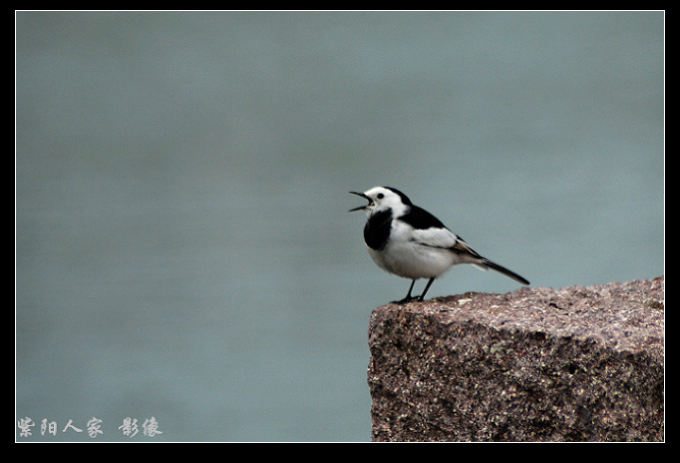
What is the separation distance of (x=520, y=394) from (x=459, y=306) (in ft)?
1.88

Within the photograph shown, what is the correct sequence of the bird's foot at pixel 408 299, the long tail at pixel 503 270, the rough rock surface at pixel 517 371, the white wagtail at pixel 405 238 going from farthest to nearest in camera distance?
the long tail at pixel 503 270
the white wagtail at pixel 405 238
the bird's foot at pixel 408 299
the rough rock surface at pixel 517 371

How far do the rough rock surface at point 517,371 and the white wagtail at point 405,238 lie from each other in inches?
11.5

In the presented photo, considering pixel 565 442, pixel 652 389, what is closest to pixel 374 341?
pixel 565 442

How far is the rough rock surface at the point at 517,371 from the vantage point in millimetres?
3652

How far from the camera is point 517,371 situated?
3.78 meters

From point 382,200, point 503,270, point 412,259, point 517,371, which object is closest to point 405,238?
point 412,259

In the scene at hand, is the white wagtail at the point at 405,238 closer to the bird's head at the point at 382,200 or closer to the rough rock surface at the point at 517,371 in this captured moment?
the bird's head at the point at 382,200

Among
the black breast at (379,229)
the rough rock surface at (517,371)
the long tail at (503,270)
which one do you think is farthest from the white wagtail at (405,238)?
the rough rock surface at (517,371)

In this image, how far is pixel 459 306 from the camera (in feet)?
13.8

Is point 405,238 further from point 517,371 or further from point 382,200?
point 517,371

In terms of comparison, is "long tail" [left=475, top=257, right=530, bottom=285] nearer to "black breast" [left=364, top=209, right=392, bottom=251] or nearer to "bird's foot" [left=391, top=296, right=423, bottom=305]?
"bird's foot" [left=391, top=296, right=423, bottom=305]

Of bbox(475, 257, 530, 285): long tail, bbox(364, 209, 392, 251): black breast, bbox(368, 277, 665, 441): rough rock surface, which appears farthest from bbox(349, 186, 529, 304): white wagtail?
bbox(368, 277, 665, 441): rough rock surface

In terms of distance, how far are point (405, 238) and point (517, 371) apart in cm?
97

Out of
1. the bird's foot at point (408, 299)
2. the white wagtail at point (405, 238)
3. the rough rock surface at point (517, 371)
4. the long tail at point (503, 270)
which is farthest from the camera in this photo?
the long tail at point (503, 270)
